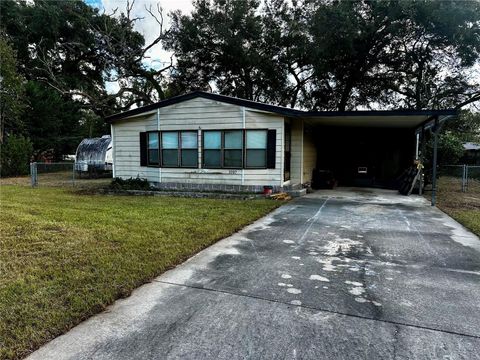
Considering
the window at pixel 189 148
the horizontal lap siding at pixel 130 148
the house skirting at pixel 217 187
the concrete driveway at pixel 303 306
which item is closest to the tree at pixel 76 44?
the horizontal lap siding at pixel 130 148

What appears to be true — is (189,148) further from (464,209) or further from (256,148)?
(464,209)

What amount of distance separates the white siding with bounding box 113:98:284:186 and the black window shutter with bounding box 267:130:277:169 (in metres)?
0.11

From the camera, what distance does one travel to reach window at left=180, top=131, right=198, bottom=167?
9977mm

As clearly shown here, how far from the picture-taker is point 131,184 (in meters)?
10.4

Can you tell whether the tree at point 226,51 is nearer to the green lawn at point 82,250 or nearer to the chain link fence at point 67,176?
the chain link fence at point 67,176

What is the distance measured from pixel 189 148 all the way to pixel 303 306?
7.82 m

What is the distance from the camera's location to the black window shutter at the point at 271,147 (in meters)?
9.21

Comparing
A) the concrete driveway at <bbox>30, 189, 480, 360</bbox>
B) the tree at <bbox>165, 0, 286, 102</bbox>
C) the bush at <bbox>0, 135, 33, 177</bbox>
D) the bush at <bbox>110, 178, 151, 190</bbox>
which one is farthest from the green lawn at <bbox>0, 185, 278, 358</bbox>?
the tree at <bbox>165, 0, 286, 102</bbox>

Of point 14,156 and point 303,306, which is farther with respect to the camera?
point 14,156

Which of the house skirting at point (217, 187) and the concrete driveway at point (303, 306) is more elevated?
the house skirting at point (217, 187)

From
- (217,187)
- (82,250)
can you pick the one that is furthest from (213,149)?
A: (82,250)

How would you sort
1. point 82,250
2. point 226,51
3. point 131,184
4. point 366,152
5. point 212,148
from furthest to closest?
point 226,51
point 366,152
point 131,184
point 212,148
point 82,250

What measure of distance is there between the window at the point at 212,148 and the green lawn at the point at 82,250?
2179 millimetres

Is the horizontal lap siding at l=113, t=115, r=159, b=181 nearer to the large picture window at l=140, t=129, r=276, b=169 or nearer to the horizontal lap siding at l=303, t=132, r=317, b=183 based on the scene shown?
the large picture window at l=140, t=129, r=276, b=169
